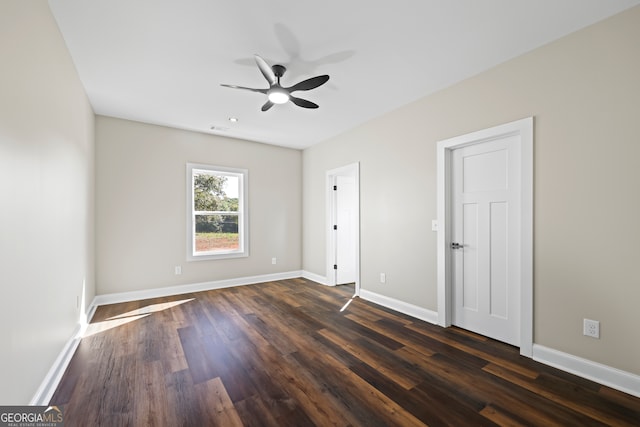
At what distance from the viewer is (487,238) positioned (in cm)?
285

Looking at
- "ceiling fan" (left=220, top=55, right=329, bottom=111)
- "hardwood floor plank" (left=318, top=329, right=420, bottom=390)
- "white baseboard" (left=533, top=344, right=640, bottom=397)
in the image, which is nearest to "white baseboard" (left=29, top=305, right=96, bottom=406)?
"hardwood floor plank" (left=318, top=329, right=420, bottom=390)

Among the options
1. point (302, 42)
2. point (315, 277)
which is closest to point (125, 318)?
point (315, 277)

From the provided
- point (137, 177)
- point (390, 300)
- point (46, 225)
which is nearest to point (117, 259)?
point (137, 177)

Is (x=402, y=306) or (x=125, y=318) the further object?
(x=402, y=306)

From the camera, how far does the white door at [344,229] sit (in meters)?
5.16

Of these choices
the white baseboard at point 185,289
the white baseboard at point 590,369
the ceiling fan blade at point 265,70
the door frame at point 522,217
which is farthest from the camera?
the white baseboard at point 185,289

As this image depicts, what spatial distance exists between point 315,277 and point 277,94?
3.72m

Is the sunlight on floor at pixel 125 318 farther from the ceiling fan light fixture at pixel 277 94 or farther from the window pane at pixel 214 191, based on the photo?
the ceiling fan light fixture at pixel 277 94

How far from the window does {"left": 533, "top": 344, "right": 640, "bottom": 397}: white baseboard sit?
443 cm

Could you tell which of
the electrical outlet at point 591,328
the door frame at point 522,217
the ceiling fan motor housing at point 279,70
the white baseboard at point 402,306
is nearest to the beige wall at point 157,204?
the white baseboard at point 402,306

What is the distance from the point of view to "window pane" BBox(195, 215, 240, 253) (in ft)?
15.8

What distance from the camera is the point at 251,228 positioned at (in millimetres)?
5285

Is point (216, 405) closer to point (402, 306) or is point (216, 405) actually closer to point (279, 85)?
point (402, 306)

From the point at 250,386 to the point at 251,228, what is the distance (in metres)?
3.50
